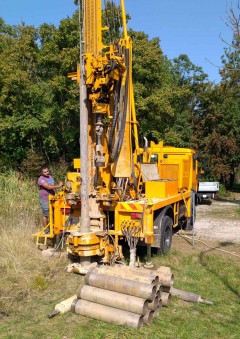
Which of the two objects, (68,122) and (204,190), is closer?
(204,190)

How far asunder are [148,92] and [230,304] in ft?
45.8

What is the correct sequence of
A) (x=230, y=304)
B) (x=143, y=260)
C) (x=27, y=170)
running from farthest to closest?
(x=27, y=170), (x=143, y=260), (x=230, y=304)

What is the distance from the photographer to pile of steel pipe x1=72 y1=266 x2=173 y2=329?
4301 millimetres

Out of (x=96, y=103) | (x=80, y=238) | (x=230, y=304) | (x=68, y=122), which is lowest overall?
(x=230, y=304)

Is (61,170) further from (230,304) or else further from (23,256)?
(230,304)

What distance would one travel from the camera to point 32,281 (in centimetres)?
558

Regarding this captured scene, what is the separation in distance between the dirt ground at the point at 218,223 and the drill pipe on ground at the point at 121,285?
17.5ft

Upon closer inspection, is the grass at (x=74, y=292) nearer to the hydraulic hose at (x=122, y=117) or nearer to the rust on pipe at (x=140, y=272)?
the rust on pipe at (x=140, y=272)

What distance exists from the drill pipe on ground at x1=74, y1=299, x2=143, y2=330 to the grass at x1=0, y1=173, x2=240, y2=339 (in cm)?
7

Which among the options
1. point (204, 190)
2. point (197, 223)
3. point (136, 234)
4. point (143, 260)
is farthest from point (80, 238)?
point (204, 190)

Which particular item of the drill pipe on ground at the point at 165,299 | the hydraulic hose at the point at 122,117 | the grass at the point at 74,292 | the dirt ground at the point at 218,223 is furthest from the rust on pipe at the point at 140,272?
the dirt ground at the point at 218,223

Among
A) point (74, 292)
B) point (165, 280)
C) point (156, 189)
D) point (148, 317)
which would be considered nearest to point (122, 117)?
point (156, 189)

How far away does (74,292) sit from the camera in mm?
5348

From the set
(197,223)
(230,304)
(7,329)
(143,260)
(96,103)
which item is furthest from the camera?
(197,223)
